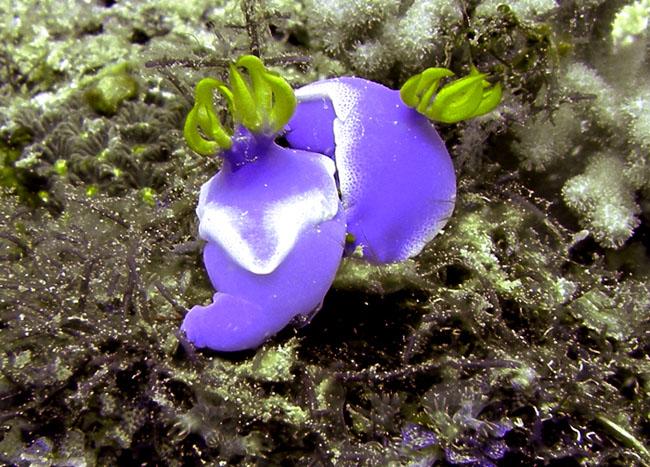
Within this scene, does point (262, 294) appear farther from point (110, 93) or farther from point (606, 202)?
point (110, 93)

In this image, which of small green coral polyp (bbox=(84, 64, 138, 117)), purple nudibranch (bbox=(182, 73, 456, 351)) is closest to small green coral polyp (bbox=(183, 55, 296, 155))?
purple nudibranch (bbox=(182, 73, 456, 351))

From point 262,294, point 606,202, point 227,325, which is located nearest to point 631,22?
point 606,202

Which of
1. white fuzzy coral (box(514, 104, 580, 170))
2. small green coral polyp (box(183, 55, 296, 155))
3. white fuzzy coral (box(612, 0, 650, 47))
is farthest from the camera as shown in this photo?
white fuzzy coral (box(514, 104, 580, 170))

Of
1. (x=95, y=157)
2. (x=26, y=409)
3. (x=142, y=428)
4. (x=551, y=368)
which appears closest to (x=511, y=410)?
(x=551, y=368)

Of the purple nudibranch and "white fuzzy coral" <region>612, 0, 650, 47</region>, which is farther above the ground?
"white fuzzy coral" <region>612, 0, 650, 47</region>

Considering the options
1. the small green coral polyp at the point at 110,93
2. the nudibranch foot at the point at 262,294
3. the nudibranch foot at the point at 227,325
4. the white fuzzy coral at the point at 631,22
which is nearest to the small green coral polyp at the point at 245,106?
the nudibranch foot at the point at 262,294

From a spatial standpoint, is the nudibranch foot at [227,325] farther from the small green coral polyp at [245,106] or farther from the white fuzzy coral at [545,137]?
the white fuzzy coral at [545,137]

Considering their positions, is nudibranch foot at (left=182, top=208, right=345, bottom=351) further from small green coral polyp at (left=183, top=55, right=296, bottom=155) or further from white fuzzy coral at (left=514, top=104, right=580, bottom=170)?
white fuzzy coral at (left=514, top=104, right=580, bottom=170)
